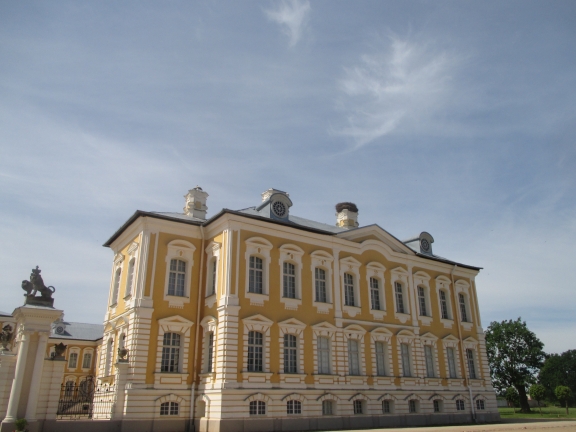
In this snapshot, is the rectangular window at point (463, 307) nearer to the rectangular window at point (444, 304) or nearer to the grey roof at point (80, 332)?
the rectangular window at point (444, 304)

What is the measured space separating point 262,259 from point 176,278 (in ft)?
14.7

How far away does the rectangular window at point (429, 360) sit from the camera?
2984cm

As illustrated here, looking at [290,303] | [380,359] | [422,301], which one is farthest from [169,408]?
[422,301]

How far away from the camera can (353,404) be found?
25078 mm

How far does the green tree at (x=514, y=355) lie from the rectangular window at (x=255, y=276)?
43.1 m

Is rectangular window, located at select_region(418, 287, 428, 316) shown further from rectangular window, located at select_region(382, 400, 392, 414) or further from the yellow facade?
rectangular window, located at select_region(382, 400, 392, 414)

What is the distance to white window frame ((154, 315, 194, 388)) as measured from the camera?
21.8m

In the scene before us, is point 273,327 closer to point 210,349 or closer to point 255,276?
point 255,276

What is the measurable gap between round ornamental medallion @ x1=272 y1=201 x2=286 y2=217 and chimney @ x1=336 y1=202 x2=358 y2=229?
7.90m

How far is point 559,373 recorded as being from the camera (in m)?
69.3

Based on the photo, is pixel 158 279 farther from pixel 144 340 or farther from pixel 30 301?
pixel 30 301

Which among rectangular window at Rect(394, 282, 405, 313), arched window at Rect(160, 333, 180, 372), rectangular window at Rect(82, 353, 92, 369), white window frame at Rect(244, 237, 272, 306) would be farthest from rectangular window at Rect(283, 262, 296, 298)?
rectangular window at Rect(82, 353, 92, 369)

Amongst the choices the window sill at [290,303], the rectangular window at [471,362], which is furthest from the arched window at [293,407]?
the rectangular window at [471,362]

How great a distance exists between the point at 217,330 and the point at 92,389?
637 centimetres
